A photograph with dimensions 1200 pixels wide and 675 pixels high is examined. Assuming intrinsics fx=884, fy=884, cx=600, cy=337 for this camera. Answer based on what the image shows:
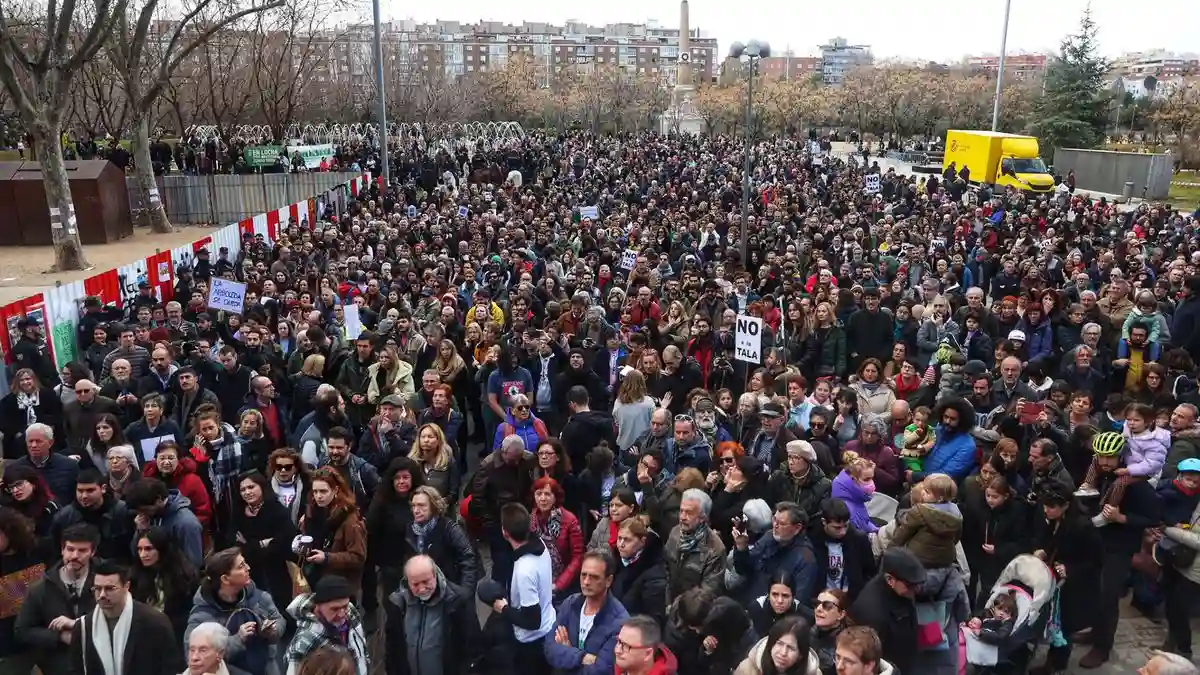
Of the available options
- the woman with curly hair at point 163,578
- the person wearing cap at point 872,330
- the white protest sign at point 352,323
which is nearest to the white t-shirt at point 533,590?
the woman with curly hair at point 163,578

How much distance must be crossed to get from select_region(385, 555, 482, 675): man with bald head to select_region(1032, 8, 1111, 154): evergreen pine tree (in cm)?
4462

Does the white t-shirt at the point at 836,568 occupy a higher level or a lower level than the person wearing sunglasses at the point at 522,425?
lower

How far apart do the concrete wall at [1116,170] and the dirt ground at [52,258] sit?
32402mm

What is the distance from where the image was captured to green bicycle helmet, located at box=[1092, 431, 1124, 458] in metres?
5.45

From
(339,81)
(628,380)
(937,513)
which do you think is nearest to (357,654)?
(937,513)

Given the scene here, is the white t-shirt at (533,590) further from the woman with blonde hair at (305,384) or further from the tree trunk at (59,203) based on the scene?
A: the tree trunk at (59,203)

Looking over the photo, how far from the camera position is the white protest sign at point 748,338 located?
7770mm

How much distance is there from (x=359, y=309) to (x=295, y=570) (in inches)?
221

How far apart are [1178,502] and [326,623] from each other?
5.10 metres

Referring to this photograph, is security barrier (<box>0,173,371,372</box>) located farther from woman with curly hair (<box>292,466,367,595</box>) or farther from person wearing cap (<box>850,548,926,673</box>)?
person wearing cap (<box>850,548,926,673</box>)

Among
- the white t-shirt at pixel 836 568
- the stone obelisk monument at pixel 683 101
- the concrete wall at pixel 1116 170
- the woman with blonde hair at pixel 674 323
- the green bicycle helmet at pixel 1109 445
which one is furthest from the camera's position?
the stone obelisk monument at pixel 683 101

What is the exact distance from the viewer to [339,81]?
67.2 meters

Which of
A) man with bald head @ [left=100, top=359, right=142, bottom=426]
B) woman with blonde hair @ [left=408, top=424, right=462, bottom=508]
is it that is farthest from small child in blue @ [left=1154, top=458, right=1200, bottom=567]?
man with bald head @ [left=100, top=359, right=142, bottom=426]

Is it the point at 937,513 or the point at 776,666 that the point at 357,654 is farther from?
the point at 937,513
